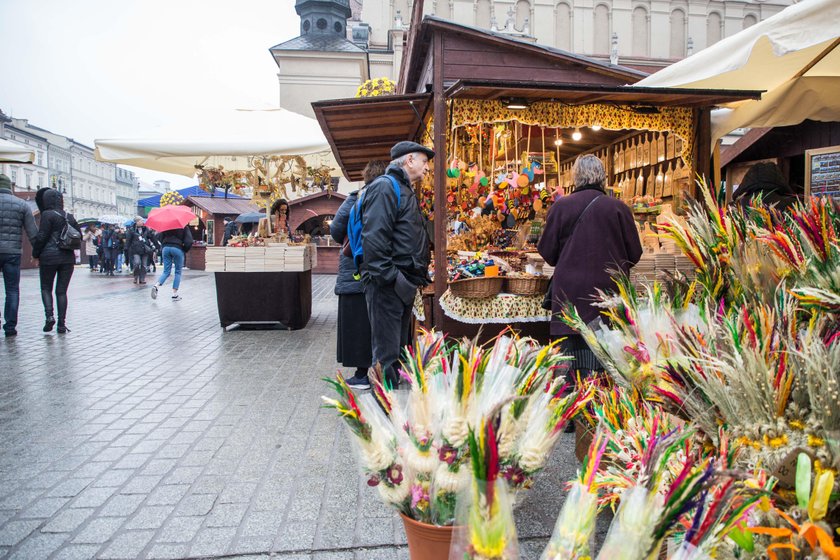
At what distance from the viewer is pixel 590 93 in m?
5.11

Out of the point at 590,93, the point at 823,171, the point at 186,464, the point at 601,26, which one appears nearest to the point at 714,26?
the point at 601,26

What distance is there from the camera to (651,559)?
1.08 meters

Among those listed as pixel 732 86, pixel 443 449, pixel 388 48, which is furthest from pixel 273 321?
pixel 388 48

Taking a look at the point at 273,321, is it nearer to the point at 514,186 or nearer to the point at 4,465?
the point at 514,186

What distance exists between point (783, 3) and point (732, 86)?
3477 centimetres

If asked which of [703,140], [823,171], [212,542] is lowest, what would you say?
[212,542]

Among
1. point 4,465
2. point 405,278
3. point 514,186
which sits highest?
point 514,186

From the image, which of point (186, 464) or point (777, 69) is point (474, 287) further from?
point (777, 69)

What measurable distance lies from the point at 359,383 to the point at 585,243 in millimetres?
2407

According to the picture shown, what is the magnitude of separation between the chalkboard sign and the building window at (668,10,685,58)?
29272 mm

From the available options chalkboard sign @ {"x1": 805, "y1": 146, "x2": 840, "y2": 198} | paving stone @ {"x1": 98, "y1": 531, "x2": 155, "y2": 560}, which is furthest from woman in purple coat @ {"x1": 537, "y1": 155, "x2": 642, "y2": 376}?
chalkboard sign @ {"x1": 805, "y1": 146, "x2": 840, "y2": 198}

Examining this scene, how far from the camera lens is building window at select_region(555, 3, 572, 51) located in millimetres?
30906

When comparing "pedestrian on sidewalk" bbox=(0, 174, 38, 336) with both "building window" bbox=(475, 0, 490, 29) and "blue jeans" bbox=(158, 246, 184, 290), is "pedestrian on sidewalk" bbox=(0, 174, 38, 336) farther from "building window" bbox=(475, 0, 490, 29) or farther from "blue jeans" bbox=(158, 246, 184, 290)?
"building window" bbox=(475, 0, 490, 29)

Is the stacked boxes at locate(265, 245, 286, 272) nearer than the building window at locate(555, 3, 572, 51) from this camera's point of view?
Yes
